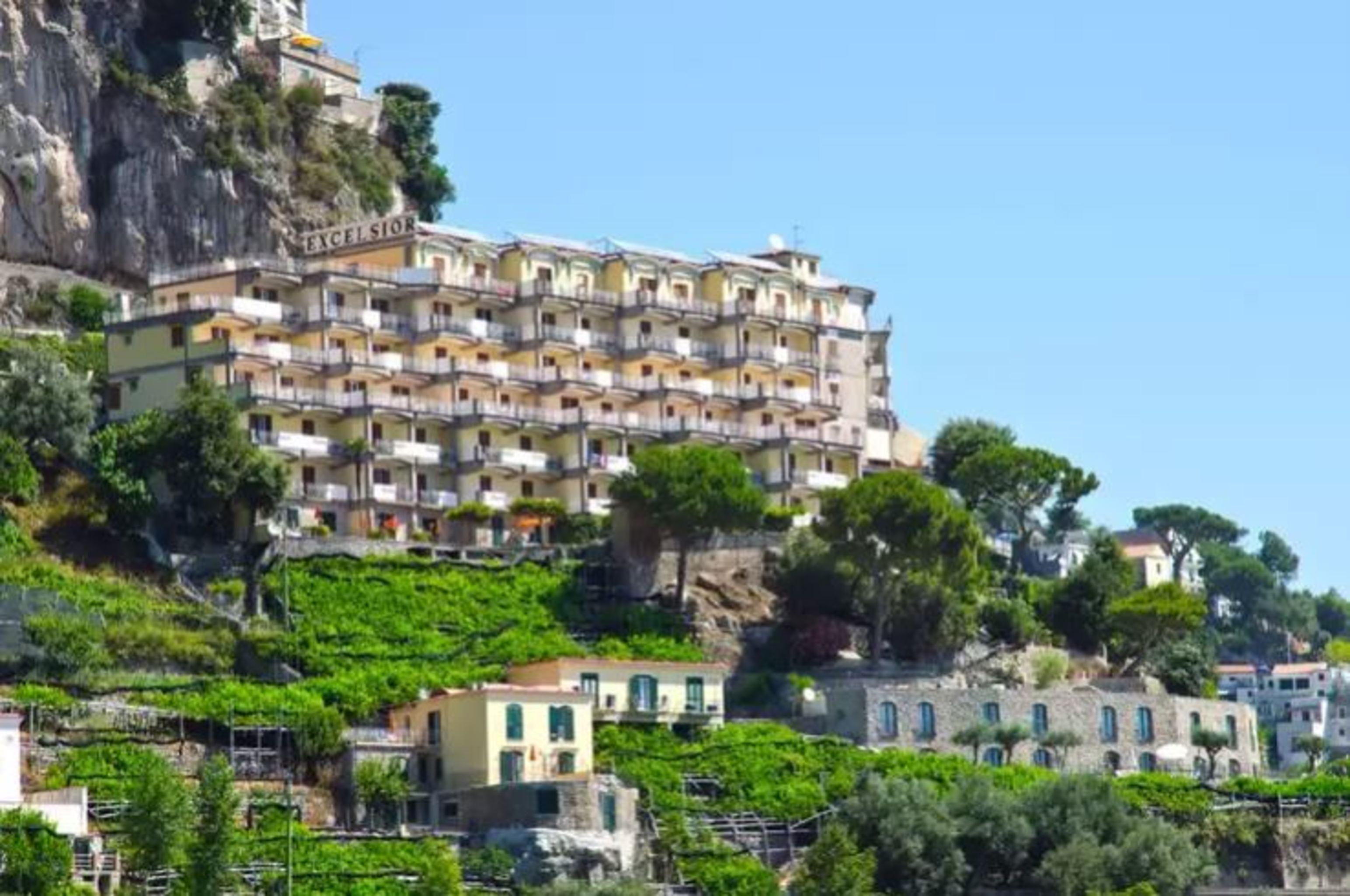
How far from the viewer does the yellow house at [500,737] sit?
104m

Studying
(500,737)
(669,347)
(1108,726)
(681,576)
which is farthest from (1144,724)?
(500,737)

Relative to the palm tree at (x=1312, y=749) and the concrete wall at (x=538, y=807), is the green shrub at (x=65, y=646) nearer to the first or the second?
the concrete wall at (x=538, y=807)

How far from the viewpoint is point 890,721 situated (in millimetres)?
115000

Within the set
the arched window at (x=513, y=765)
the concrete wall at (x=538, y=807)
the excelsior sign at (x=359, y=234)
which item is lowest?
the concrete wall at (x=538, y=807)

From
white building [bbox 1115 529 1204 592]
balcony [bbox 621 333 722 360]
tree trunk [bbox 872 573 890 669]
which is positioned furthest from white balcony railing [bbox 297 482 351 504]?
white building [bbox 1115 529 1204 592]

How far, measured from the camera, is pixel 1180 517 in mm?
195500

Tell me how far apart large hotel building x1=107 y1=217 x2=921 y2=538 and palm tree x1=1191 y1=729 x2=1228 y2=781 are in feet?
58.2

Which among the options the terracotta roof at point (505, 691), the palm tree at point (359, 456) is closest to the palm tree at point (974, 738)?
the terracotta roof at point (505, 691)

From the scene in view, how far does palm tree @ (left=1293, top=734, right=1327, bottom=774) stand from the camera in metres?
126

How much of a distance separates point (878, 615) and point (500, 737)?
18949 millimetres

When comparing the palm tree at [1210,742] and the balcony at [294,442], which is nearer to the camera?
the palm tree at [1210,742]

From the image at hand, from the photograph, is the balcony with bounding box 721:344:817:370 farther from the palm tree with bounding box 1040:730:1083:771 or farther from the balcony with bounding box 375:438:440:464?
the palm tree with bounding box 1040:730:1083:771

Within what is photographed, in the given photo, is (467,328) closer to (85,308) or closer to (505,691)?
(85,308)

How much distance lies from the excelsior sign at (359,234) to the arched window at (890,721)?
2534cm
